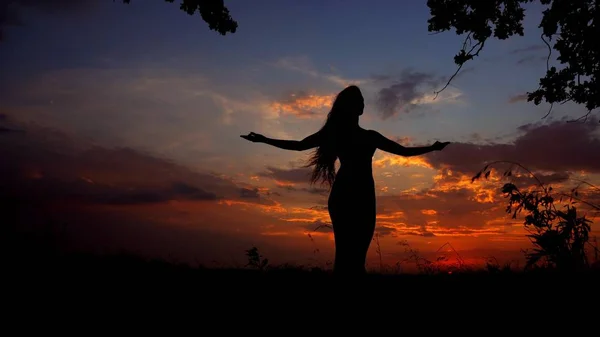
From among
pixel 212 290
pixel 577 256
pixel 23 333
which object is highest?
pixel 577 256

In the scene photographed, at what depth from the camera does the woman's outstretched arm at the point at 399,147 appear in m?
7.92

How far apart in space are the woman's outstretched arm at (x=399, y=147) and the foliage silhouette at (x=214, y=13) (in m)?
4.67

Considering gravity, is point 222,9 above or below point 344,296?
above

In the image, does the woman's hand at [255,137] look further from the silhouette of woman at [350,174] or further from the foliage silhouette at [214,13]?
the foliage silhouette at [214,13]

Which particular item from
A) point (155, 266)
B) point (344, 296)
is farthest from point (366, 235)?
point (155, 266)

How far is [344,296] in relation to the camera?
7426 mm

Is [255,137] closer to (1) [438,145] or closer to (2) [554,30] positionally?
(1) [438,145]

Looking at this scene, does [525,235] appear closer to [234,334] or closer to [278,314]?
[278,314]

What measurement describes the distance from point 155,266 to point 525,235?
22.4ft

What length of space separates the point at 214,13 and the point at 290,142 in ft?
13.8

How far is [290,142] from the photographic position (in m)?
8.12

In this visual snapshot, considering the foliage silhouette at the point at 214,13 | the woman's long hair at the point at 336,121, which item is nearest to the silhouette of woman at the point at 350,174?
the woman's long hair at the point at 336,121

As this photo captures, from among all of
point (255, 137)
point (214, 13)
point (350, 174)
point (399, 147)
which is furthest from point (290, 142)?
point (214, 13)

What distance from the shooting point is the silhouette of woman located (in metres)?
7.69
